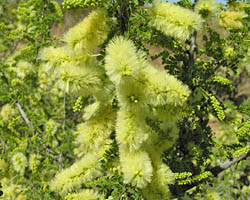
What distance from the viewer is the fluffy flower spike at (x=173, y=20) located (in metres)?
1.24

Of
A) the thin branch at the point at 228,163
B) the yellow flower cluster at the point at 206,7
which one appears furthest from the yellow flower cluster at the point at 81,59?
the thin branch at the point at 228,163

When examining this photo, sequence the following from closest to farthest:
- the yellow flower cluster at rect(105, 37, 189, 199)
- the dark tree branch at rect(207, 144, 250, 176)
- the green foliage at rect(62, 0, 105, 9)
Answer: the yellow flower cluster at rect(105, 37, 189, 199) → the green foliage at rect(62, 0, 105, 9) → the dark tree branch at rect(207, 144, 250, 176)

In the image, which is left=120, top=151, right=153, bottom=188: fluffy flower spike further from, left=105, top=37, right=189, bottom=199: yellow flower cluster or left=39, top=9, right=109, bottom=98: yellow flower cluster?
left=39, top=9, right=109, bottom=98: yellow flower cluster

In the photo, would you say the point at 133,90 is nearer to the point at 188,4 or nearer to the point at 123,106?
the point at 123,106

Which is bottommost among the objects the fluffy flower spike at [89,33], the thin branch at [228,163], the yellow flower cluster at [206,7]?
the thin branch at [228,163]

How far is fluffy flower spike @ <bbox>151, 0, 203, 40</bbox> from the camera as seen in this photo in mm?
1239

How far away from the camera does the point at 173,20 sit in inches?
49.2

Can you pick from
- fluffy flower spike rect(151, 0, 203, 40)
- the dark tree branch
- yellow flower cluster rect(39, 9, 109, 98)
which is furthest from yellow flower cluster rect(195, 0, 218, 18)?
the dark tree branch

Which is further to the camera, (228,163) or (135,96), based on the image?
(228,163)

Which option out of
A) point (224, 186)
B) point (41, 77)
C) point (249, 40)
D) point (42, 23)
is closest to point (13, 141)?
point (41, 77)

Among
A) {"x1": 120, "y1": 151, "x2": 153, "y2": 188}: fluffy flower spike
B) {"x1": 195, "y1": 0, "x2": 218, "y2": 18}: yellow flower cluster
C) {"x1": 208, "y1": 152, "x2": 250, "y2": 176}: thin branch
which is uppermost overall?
{"x1": 195, "y1": 0, "x2": 218, "y2": 18}: yellow flower cluster

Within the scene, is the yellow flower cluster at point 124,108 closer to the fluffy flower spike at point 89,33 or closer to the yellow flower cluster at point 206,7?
the fluffy flower spike at point 89,33

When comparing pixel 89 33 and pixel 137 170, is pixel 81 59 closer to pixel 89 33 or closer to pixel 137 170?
pixel 89 33

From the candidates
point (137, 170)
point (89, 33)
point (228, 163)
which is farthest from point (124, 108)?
point (228, 163)
